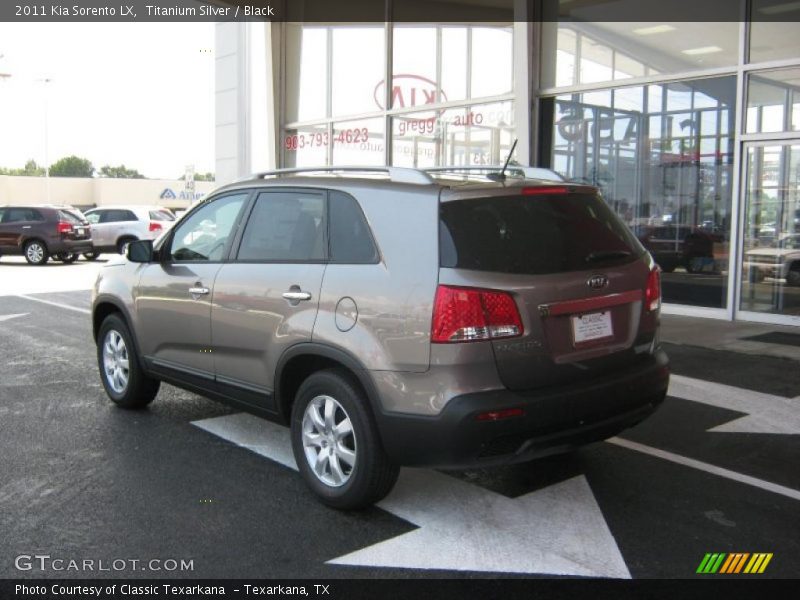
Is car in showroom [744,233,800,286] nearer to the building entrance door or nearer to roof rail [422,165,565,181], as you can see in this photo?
the building entrance door

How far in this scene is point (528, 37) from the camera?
12.3 metres

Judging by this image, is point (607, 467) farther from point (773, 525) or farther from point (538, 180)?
point (538, 180)

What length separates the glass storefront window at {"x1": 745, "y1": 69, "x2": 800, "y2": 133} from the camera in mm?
9789

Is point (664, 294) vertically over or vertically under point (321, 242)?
under

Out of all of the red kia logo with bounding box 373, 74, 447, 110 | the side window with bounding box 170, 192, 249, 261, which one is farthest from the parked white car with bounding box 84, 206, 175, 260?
the side window with bounding box 170, 192, 249, 261

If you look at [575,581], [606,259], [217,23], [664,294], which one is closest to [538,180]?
[606,259]

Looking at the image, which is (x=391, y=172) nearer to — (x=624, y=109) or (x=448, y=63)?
(x=624, y=109)

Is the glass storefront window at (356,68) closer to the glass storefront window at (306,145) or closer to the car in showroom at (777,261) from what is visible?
the glass storefront window at (306,145)

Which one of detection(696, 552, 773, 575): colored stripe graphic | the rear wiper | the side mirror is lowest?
detection(696, 552, 773, 575): colored stripe graphic

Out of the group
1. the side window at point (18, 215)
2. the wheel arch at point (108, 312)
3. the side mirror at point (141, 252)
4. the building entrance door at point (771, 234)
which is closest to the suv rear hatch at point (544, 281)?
the side mirror at point (141, 252)

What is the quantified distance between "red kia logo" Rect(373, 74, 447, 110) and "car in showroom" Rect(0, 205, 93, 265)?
10289 millimetres

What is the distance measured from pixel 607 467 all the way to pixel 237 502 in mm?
2181

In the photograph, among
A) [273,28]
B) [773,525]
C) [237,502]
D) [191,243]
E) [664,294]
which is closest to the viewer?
[773,525]

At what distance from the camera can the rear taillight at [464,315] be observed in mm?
3412
